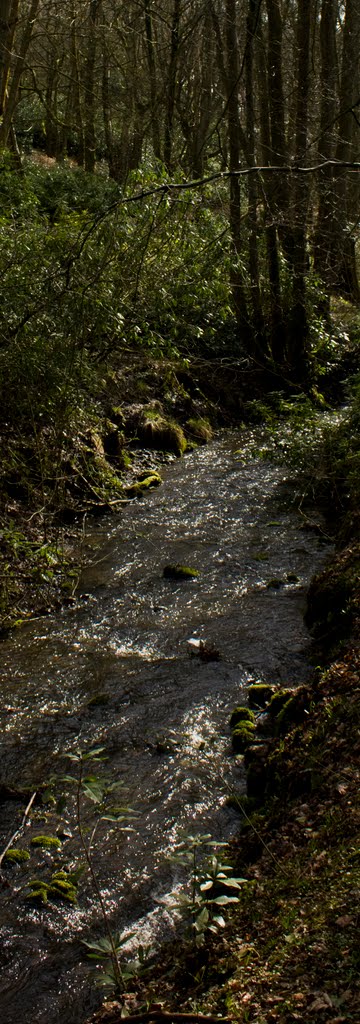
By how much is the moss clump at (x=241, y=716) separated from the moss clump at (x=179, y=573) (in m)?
2.90

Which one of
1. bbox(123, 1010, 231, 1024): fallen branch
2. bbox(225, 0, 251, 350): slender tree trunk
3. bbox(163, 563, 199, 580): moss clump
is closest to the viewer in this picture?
bbox(123, 1010, 231, 1024): fallen branch

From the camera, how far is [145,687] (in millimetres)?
6930

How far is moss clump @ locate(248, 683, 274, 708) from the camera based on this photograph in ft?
21.5

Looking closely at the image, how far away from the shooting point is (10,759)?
19.5 ft

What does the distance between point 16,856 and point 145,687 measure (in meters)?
2.14

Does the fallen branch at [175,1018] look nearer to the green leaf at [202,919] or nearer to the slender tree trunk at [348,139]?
the green leaf at [202,919]

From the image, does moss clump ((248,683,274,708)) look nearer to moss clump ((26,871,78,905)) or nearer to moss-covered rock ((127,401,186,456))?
moss clump ((26,871,78,905))

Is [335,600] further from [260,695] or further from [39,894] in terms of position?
[39,894]

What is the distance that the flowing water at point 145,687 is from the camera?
14.6 ft

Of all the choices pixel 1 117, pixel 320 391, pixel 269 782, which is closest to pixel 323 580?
pixel 269 782

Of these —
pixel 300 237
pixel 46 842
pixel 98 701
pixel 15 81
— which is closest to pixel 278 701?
pixel 98 701

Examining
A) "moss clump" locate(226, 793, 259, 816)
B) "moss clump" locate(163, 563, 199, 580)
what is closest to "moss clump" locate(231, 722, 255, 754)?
"moss clump" locate(226, 793, 259, 816)

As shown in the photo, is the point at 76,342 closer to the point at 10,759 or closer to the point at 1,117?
the point at 10,759

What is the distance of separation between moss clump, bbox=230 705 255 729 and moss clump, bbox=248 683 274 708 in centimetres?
22
